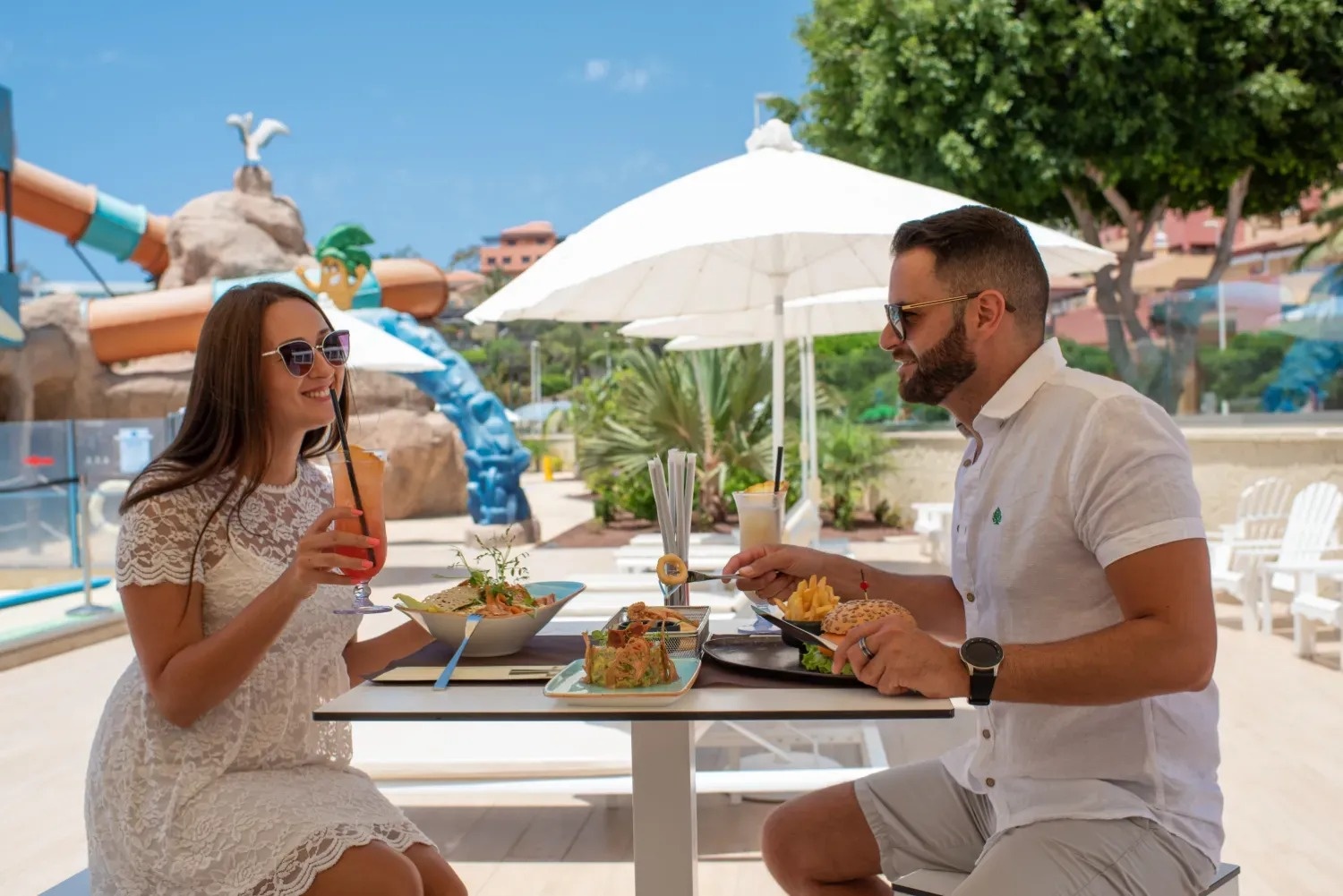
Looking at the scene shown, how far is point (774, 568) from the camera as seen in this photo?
2309 mm

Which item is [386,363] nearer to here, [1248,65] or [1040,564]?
[1040,564]

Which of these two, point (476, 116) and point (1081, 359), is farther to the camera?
point (476, 116)

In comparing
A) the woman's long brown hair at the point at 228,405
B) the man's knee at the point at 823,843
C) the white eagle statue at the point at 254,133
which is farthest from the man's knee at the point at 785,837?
the white eagle statue at the point at 254,133

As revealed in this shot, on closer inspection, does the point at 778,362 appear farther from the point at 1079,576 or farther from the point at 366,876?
the point at 366,876

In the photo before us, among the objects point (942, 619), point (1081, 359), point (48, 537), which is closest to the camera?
point (942, 619)

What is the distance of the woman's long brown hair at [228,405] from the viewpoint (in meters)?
2.11

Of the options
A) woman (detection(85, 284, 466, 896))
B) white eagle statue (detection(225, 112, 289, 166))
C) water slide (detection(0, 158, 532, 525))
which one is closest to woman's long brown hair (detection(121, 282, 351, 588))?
woman (detection(85, 284, 466, 896))

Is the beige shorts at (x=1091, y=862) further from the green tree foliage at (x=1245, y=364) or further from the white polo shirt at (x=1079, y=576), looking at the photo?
the green tree foliage at (x=1245, y=364)

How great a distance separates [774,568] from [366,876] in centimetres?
93

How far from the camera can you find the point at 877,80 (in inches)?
581

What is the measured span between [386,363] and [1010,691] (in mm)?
8718

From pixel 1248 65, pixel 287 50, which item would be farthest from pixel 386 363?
pixel 287 50

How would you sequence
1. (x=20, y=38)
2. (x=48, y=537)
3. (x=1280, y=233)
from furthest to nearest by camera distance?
1. (x=20, y=38)
2. (x=1280, y=233)
3. (x=48, y=537)

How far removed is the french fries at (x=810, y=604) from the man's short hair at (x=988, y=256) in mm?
565
